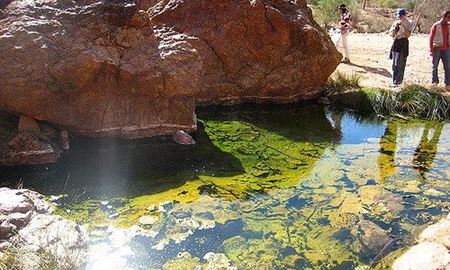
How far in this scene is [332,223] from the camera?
4723 mm

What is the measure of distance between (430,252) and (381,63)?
9.22 meters

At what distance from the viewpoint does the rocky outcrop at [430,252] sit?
11.7 ft

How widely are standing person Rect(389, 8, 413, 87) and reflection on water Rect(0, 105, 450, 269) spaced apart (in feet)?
5.91

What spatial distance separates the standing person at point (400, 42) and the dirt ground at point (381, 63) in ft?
0.85

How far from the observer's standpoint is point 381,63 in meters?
12.0

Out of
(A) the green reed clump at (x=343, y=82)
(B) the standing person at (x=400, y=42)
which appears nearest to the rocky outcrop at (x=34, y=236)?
(A) the green reed clump at (x=343, y=82)

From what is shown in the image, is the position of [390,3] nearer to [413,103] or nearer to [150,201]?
[413,103]

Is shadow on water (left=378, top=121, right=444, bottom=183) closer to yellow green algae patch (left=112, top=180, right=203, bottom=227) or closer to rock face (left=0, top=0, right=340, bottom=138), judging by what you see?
rock face (left=0, top=0, right=340, bottom=138)

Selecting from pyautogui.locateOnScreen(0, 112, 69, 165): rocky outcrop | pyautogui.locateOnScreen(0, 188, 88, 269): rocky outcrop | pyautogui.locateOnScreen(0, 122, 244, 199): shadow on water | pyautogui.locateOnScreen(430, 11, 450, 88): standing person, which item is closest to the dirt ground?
pyautogui.locateOnScreen(430, 11, 450, 88): standing person

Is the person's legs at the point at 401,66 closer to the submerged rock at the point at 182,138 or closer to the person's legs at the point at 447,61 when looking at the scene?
the person's legs at the point at 447,61

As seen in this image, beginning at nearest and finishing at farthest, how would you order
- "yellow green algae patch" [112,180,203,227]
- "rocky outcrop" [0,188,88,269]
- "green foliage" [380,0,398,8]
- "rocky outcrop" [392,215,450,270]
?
"rocky outcrop" [0,188,88,269]
"rocky outcrop" [392,215,450,270]
"yellow green algae patch" [112,180,203,227]
"green foliage" [380,0,398,8]

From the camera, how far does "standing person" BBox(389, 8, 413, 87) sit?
8.55 meters

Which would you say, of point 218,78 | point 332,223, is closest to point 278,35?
point 218,78

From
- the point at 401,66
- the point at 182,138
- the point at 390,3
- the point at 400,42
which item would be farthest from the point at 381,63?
the point at 390,3
